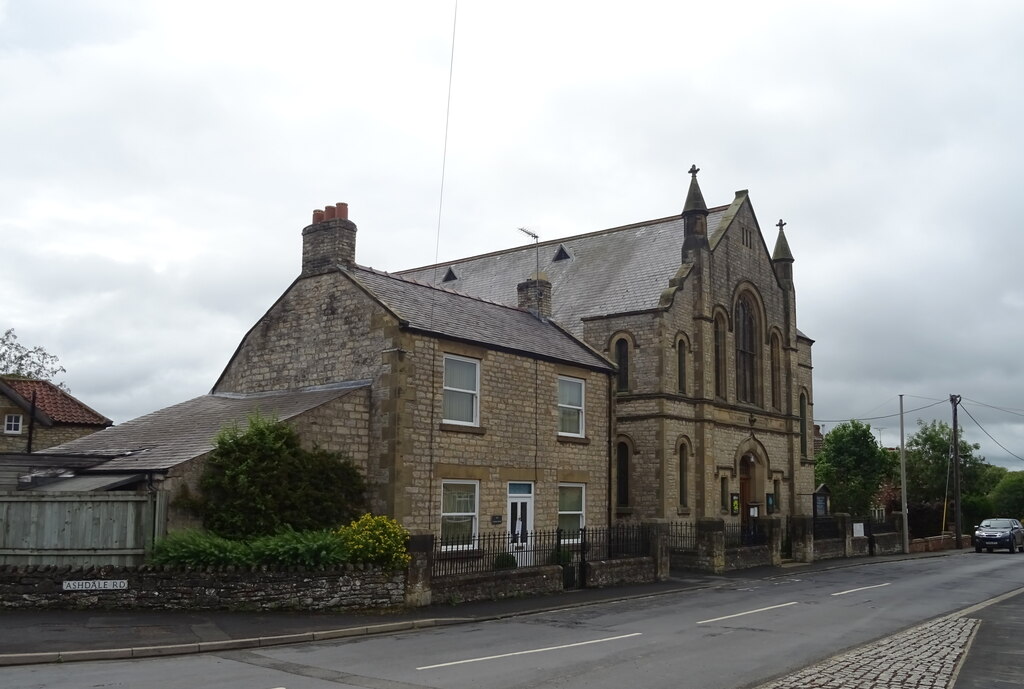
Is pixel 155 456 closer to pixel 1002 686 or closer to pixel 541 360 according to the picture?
pixel 541 360

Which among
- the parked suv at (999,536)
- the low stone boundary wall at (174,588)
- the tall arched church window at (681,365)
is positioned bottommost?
the parked suv at (999,536)

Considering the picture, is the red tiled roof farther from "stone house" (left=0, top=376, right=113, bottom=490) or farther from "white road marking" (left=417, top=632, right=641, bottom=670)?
"white road marking" (left=417, top=632, right=641, bottom=670)

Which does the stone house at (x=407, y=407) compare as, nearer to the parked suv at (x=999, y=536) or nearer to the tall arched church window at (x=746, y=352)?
the tall arched church window at (x=746, y=352)

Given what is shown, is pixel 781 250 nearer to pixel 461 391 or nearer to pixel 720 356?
pixel 720 356

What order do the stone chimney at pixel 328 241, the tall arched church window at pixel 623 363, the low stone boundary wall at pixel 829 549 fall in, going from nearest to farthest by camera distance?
the stone chimney at pixel 328 241, the tall arched church window at pixel 623 363, the low stone boundary wall at pixel 829 549

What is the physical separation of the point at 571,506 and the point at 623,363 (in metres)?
8.32

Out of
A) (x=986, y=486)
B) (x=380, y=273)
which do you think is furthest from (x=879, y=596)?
(x=986, y=486)

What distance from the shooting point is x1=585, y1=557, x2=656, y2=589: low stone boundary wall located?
2297 centimetres

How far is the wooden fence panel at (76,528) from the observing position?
678 inches

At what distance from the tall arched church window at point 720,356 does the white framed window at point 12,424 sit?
27407 mm

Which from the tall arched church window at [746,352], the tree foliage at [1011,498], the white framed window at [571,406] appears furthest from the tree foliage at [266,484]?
the tree foliage at [1011,498]

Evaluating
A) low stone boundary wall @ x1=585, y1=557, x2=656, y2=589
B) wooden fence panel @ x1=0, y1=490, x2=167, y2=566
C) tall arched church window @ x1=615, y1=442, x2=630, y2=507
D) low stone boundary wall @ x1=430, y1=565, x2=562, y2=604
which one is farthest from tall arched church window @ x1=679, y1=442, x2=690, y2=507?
wooden fence panel @ x1=0, y1=490, x2=167, y2=566

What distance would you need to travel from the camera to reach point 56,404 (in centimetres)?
3616

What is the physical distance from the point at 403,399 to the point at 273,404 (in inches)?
144
